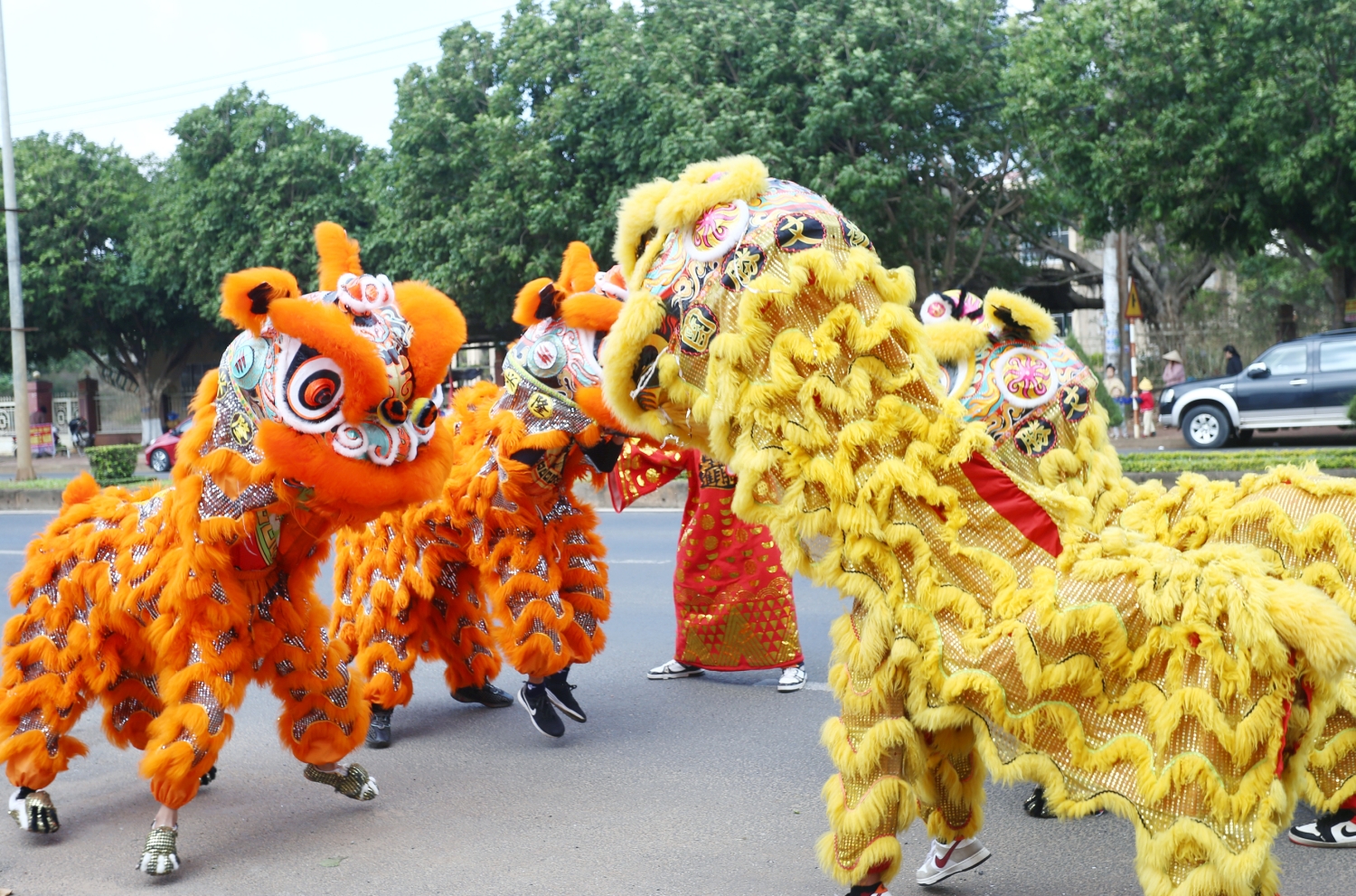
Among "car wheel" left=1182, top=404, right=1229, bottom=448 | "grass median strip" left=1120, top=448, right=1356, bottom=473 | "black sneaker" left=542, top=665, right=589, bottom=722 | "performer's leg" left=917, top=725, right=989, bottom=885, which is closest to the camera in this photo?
"performer's leg" left=917, top=725, right=989, bottom=885

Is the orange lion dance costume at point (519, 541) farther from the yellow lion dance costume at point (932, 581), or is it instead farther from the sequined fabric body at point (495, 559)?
the yellow lion dance costume at point (932, 581)

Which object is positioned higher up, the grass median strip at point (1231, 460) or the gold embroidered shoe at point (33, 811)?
the grass median strip at point (1231, 460)

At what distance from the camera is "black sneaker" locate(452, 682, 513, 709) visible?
5.59 m

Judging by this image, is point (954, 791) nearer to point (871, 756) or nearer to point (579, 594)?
point (871, 756)

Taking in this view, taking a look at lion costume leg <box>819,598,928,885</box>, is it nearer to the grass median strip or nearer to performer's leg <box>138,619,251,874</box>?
performer's leg <box>138,619,251,874</box>

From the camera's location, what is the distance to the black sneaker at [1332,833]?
3.62 meters

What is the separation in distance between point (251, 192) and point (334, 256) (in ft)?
74.1

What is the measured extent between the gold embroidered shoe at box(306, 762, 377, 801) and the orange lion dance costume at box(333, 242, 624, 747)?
2.22 feet

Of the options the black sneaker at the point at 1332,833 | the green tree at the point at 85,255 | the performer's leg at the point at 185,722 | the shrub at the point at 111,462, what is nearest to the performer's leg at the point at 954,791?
the black sneaker at the point at 1332,833

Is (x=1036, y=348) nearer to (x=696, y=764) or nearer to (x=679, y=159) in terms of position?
(x=696, y=764)

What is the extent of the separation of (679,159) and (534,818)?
13881 mm

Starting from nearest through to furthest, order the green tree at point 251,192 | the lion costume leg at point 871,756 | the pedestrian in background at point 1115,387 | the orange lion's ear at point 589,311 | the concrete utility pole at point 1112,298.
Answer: the lion costume leg at point 871,756 → the orange lion's ear at point 589,311 → the pedestrian in background at point 1115,387 → the concrete utility pole at point 1112,298 → the green tree at point 251,192

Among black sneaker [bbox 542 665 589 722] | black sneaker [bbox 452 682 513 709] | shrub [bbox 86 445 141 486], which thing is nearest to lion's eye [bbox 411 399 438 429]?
black sneaker [bbox 542 665 589 722]

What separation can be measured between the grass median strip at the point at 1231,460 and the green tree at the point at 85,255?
885 inches
